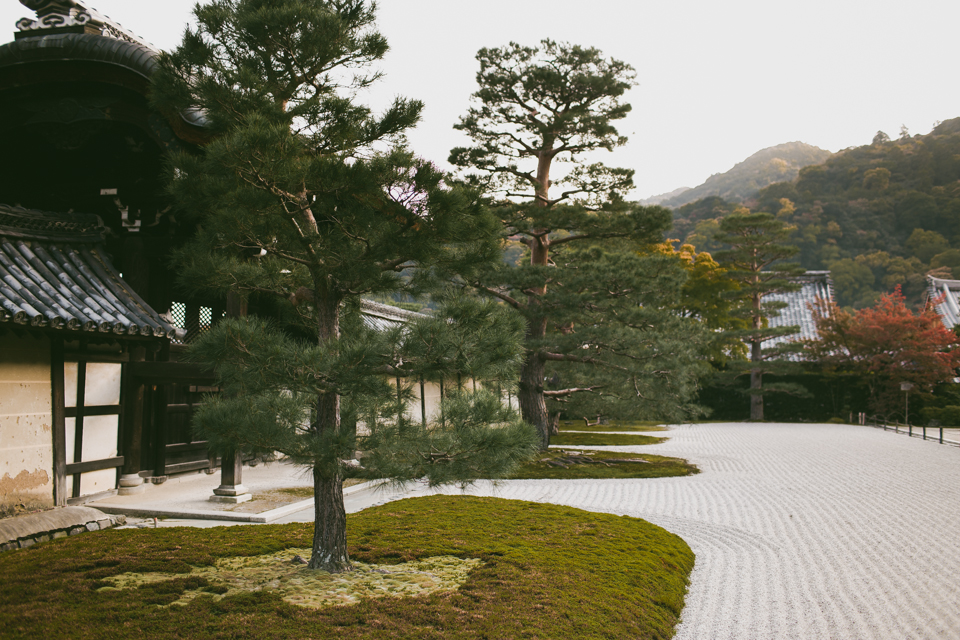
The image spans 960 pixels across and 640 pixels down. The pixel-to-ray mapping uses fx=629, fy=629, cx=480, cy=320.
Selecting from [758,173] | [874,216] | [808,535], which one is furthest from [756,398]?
[758,173]

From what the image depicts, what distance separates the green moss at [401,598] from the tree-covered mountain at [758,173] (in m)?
65.6

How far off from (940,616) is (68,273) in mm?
7503

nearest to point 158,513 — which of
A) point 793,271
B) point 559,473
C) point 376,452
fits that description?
point 376,452

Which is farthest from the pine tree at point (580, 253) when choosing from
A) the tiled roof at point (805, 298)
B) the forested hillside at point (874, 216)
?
the forested hillside at point (874, 216)

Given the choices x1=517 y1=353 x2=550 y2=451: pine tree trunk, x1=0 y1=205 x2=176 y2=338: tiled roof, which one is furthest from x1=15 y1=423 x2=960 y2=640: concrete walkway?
x1=517 y1=353 x2=550 y2=451: pine tree trunk

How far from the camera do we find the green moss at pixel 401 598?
9.92ft

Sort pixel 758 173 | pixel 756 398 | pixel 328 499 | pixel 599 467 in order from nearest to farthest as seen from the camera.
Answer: pixel 328 499
pixel 599 467
pixel 756 398
pixel 758 173

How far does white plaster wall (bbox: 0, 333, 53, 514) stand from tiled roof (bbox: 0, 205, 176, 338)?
48 cm

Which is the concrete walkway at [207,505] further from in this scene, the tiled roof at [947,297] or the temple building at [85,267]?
the tiled roof at [947,297]

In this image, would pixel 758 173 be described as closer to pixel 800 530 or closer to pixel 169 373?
pixel 800 530

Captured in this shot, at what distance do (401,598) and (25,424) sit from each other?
4.08m

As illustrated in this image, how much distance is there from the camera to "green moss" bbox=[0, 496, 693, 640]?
9.92 feet

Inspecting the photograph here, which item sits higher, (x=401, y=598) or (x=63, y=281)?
(x=63, y=281)

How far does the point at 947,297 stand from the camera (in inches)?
1047
